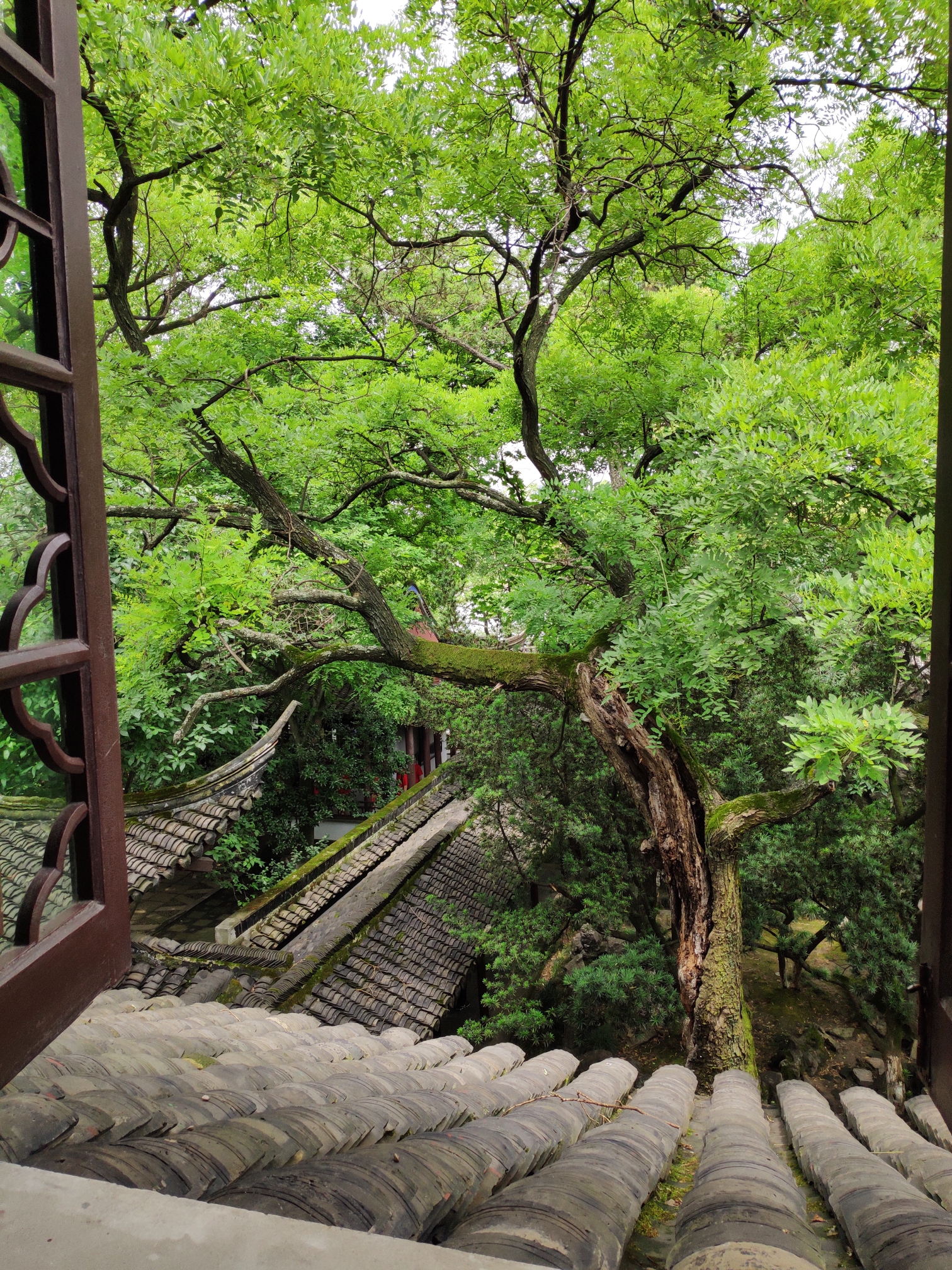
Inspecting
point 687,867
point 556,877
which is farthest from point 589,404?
point 556,877

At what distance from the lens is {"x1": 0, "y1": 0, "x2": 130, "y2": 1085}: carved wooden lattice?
1.33 m

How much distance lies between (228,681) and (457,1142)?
9.99m

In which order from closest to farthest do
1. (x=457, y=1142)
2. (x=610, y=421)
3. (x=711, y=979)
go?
(x=457, y=1142)
(x=711, y=979)
(x=610, y=421)

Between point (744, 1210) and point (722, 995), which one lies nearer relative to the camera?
point (744, 1210)

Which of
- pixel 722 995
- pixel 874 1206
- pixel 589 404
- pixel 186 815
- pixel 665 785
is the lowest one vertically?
pixel 722 995

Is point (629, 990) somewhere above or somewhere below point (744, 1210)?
below

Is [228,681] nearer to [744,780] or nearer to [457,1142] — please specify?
[744,780]

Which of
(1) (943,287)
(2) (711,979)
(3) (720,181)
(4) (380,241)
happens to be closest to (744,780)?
(2) (711,979)

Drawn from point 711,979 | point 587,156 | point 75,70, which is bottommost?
point 711,979

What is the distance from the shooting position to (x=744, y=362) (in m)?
4.37

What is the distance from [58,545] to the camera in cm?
145

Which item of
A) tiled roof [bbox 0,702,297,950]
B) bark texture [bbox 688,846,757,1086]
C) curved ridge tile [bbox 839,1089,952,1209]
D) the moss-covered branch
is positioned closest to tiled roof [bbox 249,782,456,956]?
tiled roof [bbox 0,702,297,950]

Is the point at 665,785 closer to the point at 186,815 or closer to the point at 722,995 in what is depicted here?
the point at 722,995

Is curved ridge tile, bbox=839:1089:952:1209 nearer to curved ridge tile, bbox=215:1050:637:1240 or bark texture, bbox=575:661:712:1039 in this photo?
curved ridge tile, bbox=215:1050:637:1240
